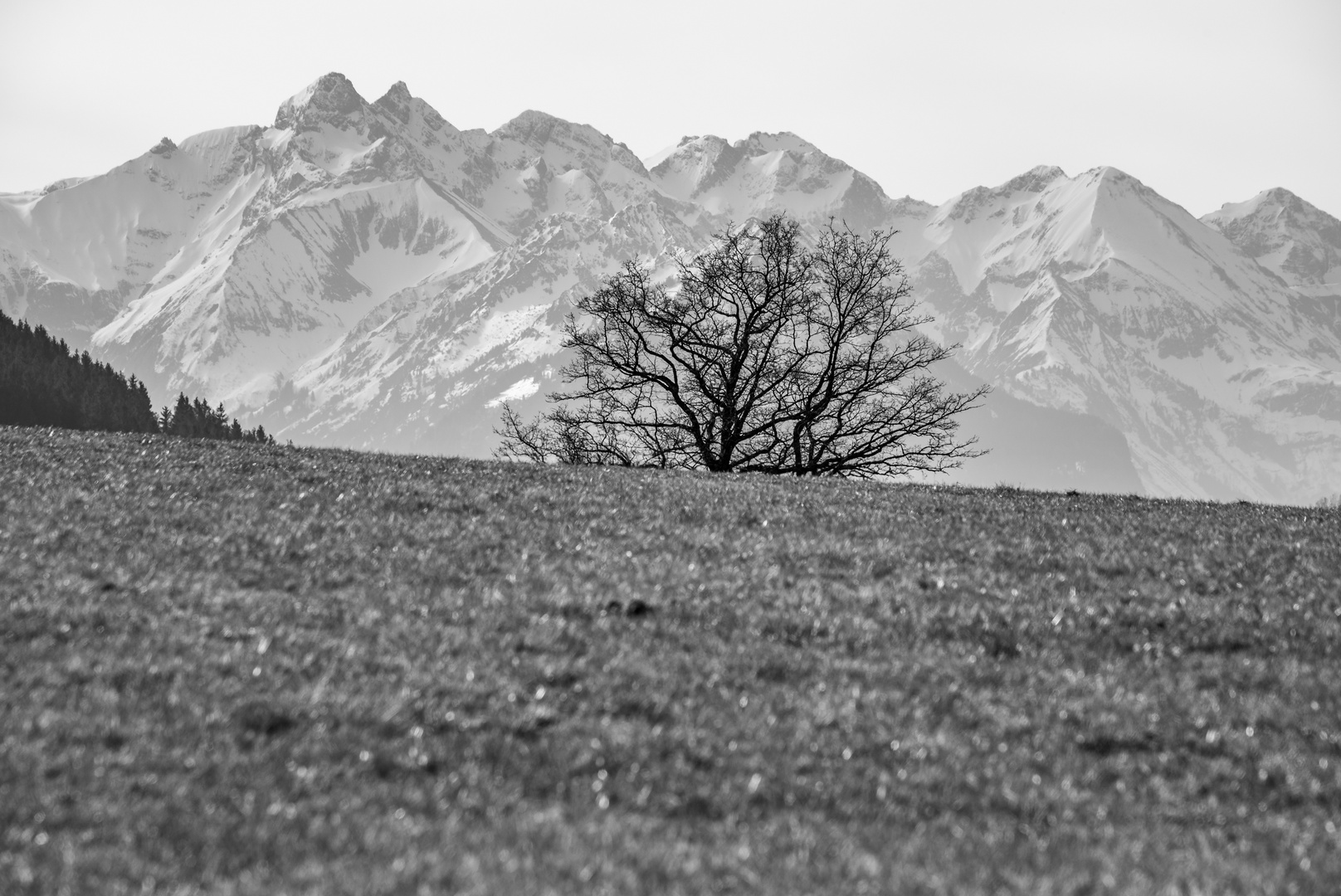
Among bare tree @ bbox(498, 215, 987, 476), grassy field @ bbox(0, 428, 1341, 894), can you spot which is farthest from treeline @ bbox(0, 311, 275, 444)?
grassy field @ bbox(0, 428, 1341, 894)

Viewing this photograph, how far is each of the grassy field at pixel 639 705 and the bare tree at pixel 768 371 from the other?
25.7m

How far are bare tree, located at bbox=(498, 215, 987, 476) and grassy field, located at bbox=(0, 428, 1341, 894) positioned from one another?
25.7 metres

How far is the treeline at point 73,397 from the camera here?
171750 mm

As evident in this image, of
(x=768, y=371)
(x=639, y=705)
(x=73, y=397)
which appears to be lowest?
(x=639, y=705)

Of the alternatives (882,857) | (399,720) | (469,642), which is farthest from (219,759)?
(882,857)

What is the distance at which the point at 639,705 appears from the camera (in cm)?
1137

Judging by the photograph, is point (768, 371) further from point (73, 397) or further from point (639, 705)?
point (73, 397)

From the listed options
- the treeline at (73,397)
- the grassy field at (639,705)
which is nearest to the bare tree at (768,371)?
the grassy field at (639,705)

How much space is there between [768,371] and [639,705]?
3698 cm

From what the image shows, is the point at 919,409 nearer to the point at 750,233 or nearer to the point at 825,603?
the point at 750,233

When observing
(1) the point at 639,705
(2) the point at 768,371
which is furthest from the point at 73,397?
(1) the point at 639,705

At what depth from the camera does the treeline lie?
563ft

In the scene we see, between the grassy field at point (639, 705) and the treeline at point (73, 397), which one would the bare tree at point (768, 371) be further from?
the treeline at point (73, 397)

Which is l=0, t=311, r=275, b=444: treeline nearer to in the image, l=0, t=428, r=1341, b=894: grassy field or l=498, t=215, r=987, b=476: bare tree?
l=498, t=215, r=987, b=476: bare tree
